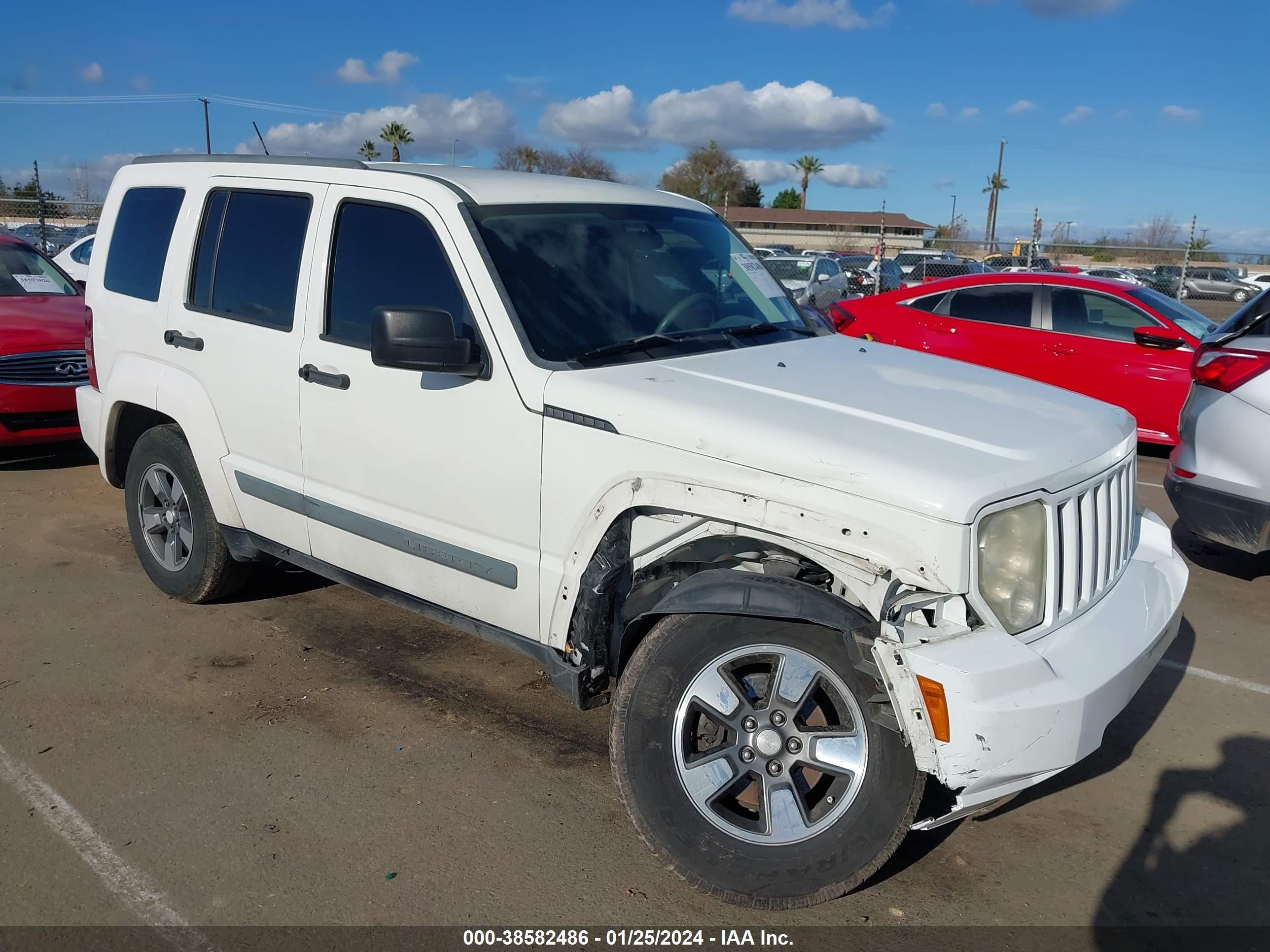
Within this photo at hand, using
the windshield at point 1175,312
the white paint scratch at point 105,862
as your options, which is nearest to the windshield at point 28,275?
the white paint scratch at point 105,862

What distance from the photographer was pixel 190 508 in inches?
190

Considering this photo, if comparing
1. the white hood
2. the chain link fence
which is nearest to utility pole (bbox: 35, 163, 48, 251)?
the chain link fence

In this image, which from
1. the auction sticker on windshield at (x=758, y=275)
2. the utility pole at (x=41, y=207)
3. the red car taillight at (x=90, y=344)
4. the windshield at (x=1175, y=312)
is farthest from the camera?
the utility pole at (x=41, y=207)

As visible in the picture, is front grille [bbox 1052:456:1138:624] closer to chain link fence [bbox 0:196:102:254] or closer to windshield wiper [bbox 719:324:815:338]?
windshield wiper [bbox 719:324:815:338]

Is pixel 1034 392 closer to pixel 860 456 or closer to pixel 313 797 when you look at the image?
pixel 860 456

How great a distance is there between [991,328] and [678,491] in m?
7.31

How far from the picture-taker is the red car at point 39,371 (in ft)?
24.0

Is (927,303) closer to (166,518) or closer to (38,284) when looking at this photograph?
(166,518)

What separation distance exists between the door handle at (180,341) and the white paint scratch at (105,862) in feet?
5.97

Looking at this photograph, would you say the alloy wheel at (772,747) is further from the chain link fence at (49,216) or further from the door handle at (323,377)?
the chain link fence at (49,216)

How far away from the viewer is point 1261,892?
3064 mm

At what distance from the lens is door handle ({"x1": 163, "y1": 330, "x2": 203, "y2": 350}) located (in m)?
4.50

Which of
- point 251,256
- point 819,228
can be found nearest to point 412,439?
point 251,256

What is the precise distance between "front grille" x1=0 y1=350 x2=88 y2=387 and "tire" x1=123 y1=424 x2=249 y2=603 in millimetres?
2781
